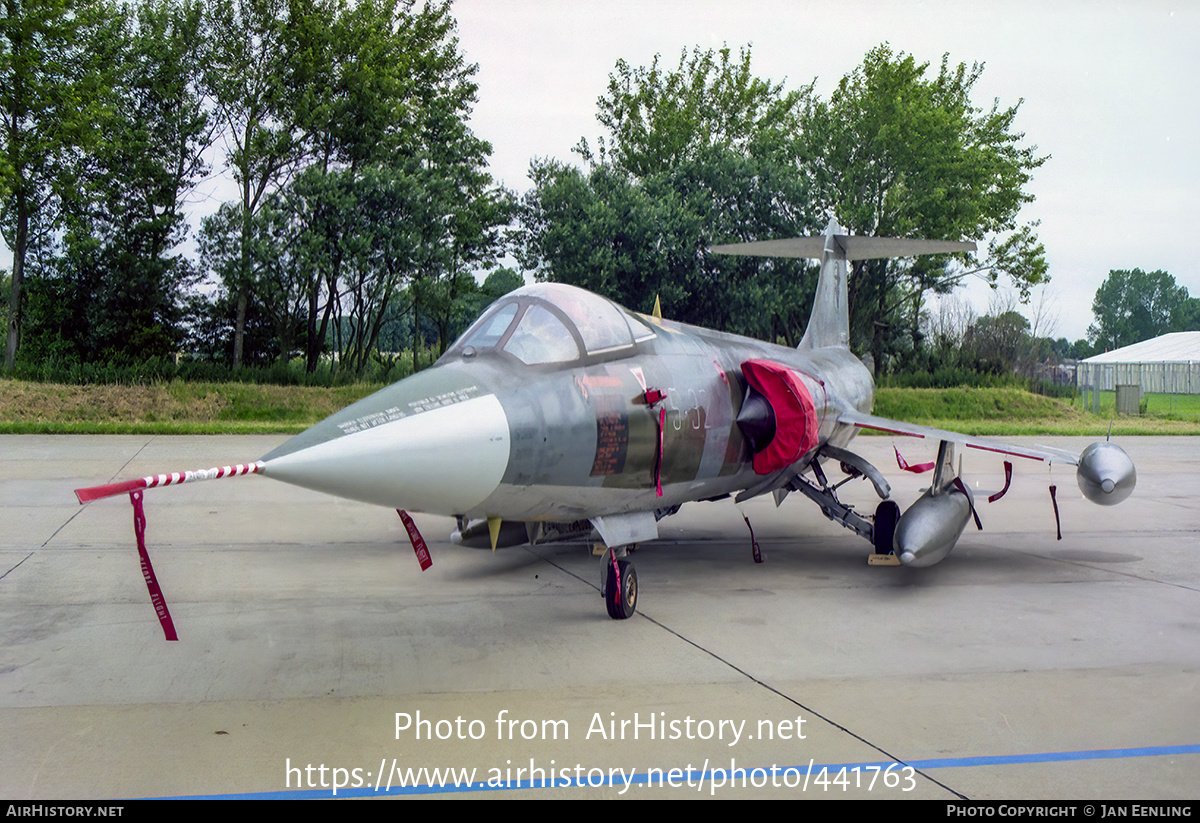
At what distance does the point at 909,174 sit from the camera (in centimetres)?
3572

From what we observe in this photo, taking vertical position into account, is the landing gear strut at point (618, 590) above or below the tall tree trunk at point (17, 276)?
below

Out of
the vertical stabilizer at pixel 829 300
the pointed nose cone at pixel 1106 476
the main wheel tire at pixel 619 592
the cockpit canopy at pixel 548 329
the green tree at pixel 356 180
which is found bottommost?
the main wheel tire at pixel 619 592

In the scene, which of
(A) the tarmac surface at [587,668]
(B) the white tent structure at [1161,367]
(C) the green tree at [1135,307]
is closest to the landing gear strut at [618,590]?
(A) the tarmac surface at [587,668]

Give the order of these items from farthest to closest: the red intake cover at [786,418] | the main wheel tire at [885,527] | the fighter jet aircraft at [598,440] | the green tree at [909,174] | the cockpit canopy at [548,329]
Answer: the green tree at [909,174], the main wheel tire at [885,527], the red intake cover at [786,418], the cockpit canopy at [548,329], the fighter jet aircraft at [598,440]

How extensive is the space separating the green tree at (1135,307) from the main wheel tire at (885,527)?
118 metres

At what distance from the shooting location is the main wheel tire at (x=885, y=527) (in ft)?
30.3

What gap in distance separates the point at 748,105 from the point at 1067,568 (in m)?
34.9

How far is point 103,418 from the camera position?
23375 mm

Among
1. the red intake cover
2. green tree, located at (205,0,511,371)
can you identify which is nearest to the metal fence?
green tree, located at (205,0,511,371)

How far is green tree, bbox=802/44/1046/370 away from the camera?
114 feet

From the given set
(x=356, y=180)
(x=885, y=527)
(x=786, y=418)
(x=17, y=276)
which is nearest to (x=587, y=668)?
(x=786, y=418)

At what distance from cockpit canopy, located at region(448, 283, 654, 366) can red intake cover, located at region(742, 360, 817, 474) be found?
5.67 feet

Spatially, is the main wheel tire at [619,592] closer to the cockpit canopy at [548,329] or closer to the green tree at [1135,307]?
the cockpit canopy at [548,329]

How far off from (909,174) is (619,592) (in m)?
33.0
